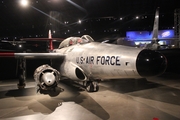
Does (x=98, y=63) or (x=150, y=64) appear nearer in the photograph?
(x=150, y=64)

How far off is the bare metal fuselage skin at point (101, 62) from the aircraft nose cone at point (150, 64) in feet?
0.36

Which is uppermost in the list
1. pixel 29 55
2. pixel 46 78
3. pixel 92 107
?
pixel 29 55

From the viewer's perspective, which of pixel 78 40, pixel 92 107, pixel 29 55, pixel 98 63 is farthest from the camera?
pixel 78 40

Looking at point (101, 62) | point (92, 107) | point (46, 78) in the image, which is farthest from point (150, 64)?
point (46, 78)

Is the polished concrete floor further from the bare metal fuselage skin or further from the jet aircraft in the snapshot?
the bare metal fuselage skin

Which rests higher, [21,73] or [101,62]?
[101,62]

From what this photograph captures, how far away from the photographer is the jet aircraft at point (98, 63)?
3797 millimetres

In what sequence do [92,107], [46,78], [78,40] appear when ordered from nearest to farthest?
1. [92,107]
2. [46,78]
3. [78,40]

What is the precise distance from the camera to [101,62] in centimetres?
488

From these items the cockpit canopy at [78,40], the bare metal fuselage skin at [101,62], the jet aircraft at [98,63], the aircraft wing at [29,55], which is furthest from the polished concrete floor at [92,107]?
the cockpit canopy at [78,40]

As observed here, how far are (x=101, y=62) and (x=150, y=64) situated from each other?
1644 mm

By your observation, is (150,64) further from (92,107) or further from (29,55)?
(29,55)

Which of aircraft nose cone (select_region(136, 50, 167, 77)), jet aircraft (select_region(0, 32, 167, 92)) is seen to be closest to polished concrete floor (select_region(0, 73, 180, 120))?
jet aircraft (select_region(0, 32, 167, 92))

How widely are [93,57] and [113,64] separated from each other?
0.99 meters
